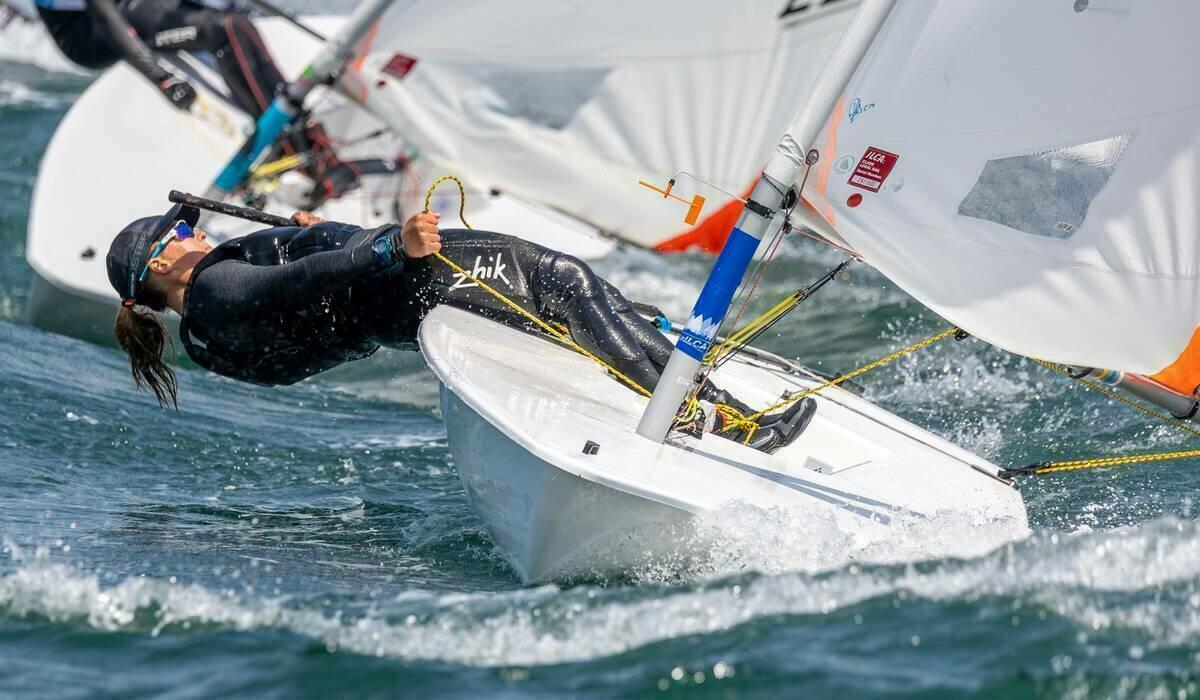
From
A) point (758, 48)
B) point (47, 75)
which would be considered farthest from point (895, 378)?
point (47, 75)

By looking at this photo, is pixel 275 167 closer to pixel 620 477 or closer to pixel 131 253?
pixel 131 253

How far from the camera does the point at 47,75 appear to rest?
38.8ft

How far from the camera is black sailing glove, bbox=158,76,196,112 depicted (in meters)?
6.85

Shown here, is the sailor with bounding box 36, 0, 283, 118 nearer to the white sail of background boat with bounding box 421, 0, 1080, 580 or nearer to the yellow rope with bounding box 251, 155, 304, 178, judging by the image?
the yellow rope with bounding box 251, 155, 304, 178

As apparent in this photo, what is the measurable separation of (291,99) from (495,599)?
3.83 metres

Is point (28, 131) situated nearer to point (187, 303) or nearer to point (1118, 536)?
point (187, 303)

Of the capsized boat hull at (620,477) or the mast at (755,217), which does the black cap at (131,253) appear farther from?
the mast at (755,217)

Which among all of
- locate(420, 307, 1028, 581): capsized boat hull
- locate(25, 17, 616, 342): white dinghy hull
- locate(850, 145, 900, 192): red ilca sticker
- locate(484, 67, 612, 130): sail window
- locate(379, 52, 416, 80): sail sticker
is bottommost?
locate(25, 17, 616, 342): white dinghy hull

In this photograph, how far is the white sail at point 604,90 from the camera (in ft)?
17.6

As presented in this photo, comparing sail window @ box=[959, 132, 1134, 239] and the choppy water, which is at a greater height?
sail window @ box=[959, 132, 1134, 239]

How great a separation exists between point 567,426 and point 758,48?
271cm

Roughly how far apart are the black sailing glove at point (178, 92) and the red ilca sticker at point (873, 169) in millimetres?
4512

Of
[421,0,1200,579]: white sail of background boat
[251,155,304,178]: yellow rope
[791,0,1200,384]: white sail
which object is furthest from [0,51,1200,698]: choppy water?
[251,155,304,178]: yellow rope

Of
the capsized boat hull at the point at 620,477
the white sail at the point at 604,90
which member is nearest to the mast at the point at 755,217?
the capsized boat hull at the point at 620,477
